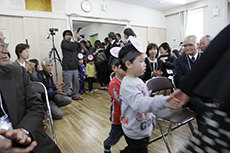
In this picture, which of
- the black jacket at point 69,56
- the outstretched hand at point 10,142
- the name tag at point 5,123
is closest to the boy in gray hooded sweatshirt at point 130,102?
the outstretched hand at point 10,142

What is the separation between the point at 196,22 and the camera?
6648 mm

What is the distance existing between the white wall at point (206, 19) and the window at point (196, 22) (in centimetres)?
17

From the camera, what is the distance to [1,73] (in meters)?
0.96

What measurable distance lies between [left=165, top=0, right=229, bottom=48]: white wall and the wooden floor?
551 centimetres

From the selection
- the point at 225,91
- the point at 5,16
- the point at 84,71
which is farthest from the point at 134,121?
the point at 5,16

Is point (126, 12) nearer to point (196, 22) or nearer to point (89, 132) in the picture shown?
point (196, 22)

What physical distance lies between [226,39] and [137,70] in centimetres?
70

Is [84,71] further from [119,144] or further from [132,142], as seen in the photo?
[132,142]

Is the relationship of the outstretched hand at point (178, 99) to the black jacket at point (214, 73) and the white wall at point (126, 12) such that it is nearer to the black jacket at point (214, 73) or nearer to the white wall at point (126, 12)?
the black jacket at point (214, 73)

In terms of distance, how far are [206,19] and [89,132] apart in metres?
6.66

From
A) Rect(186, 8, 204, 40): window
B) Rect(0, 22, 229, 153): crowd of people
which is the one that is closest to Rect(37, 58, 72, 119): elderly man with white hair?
Rect(0, 22, 229, 153): crowd of people

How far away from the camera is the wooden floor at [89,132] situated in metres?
1.80

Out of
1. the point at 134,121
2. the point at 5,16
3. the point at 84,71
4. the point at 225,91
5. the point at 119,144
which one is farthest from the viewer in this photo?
the point at 84,71

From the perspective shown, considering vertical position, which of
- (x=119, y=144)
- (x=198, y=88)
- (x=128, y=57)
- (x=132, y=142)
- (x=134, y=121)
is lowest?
(x=119, y=144)
